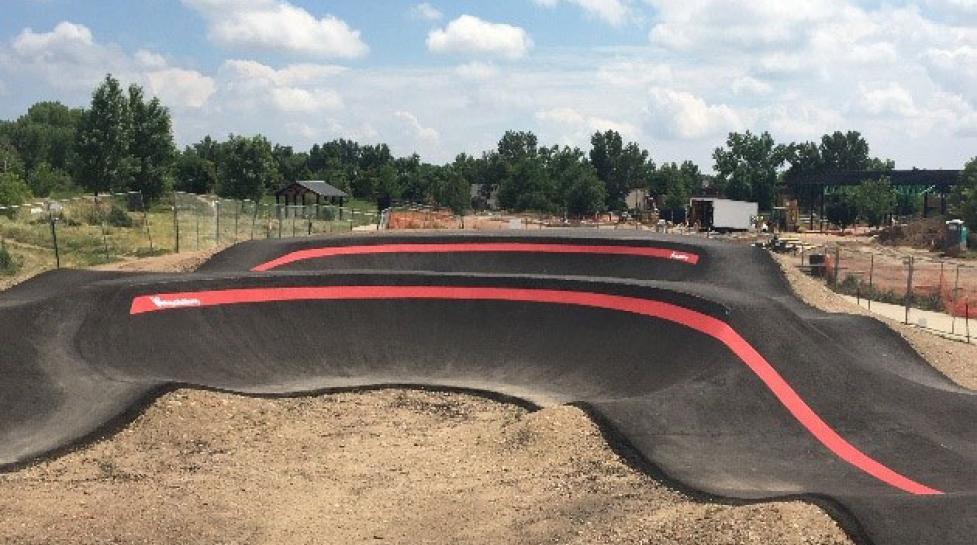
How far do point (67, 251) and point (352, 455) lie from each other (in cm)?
2680

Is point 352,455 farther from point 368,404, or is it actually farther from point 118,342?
point 118,342

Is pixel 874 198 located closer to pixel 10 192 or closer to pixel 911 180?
pixel 911 180

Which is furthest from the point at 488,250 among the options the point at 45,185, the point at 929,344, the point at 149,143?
the point at 45,185

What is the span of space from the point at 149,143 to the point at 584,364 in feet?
186

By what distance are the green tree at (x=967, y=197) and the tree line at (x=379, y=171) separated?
1.34 feet

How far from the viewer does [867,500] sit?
33.0 feet

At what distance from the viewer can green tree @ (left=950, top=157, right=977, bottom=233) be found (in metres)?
68.4

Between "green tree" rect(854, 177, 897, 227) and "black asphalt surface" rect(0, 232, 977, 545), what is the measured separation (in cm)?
6664

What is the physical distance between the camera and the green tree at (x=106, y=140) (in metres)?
64.3

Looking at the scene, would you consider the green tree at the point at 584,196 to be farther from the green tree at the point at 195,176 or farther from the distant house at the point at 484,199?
the green tree at the point at 195,176


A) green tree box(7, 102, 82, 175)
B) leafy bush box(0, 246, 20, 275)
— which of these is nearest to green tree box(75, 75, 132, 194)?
leafy bush box(0, 246, 20, 275)

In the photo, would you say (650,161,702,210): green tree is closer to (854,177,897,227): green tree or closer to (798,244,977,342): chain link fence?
(854,177,897,227): green tree

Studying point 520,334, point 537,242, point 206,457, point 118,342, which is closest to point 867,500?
point 206,457

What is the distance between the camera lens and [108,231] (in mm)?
41938
